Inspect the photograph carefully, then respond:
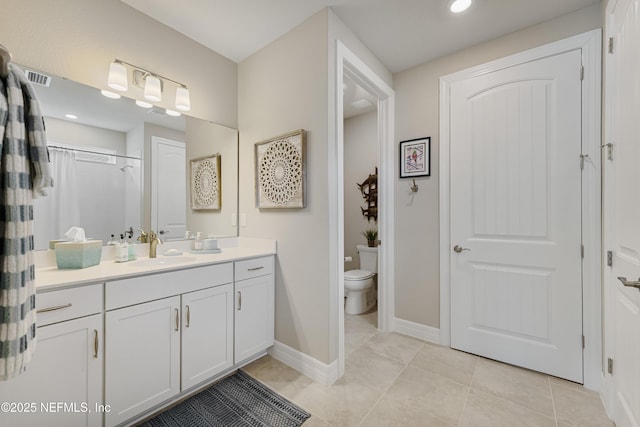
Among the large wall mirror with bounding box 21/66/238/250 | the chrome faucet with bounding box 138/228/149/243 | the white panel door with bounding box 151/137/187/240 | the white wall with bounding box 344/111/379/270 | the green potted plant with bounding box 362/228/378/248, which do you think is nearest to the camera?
the large wall mirror with bounding box 21/66/238/250

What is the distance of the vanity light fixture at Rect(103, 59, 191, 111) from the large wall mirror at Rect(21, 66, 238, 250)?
102mm

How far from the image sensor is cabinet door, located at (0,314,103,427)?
1057 millimetres

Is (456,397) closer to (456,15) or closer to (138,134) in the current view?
(456,15)

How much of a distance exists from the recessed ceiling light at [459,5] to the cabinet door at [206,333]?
2.41 m

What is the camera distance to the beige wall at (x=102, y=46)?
55.3 inches

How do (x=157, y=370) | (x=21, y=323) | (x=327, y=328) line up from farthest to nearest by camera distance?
(x=327, y=328) → (x=157, y=370) → (x=21, y=323)

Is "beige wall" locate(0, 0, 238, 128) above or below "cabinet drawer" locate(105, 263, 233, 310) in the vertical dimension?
above

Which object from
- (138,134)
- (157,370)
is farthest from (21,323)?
(138,134)

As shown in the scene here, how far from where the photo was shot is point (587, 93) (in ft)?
5.54

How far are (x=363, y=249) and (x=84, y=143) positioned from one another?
2778 millimetres

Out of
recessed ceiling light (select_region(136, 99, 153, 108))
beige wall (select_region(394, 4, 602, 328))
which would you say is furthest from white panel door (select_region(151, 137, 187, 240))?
beige wall (select_region(394, 4, 602, 328))

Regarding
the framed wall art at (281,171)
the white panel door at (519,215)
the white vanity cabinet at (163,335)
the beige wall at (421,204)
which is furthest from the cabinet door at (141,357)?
the white panel door at (519,215)

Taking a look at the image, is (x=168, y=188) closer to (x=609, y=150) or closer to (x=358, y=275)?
(x=358, y=275)

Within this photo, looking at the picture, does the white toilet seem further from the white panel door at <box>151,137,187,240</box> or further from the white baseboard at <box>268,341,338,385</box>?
the white panel door at <box>151,137,187,240</box>
